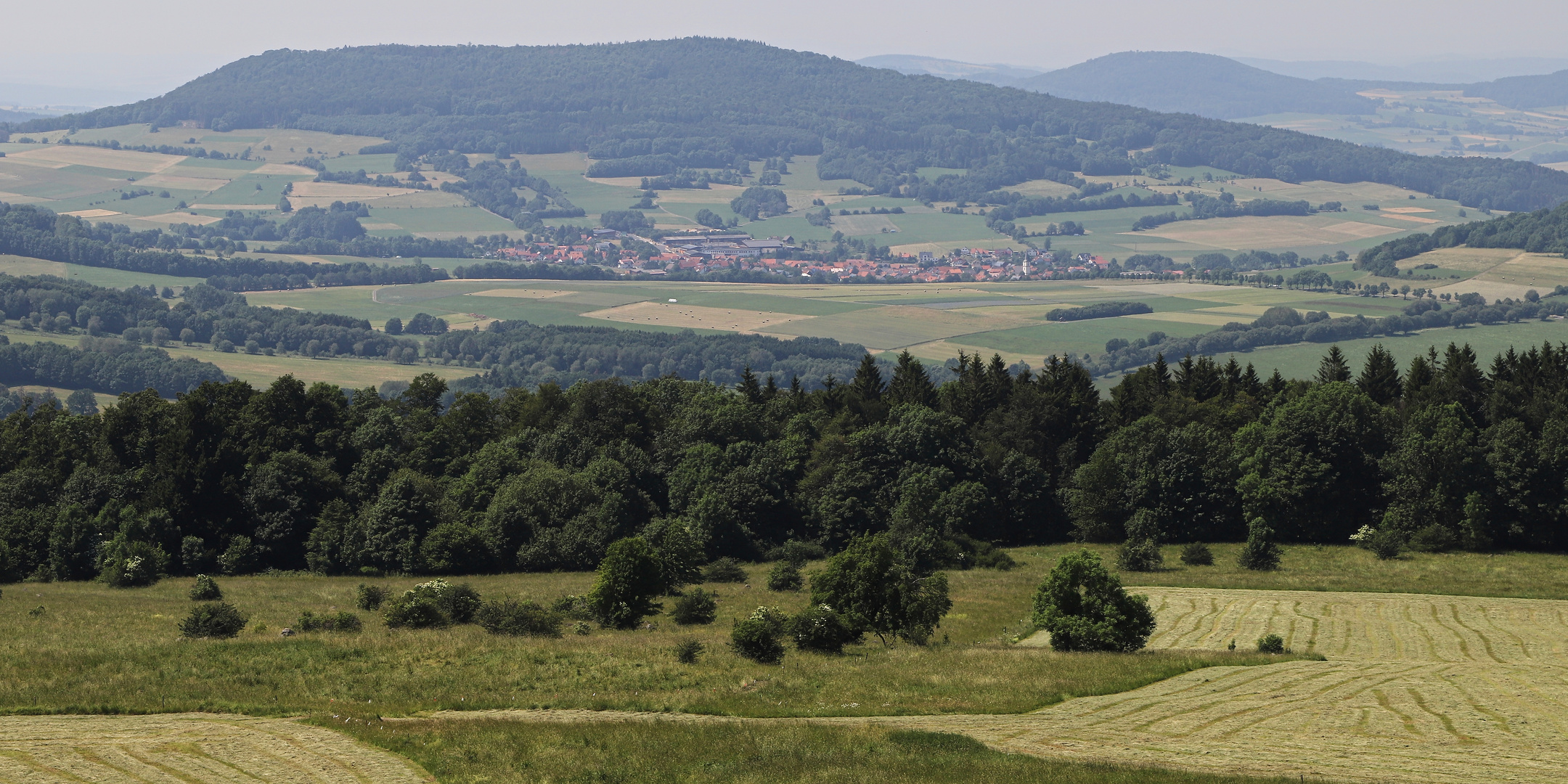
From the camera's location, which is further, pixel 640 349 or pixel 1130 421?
pixel 640 349

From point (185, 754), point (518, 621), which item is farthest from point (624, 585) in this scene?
point (185, 754)

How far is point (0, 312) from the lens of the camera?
188000 mm

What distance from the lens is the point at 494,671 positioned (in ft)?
126

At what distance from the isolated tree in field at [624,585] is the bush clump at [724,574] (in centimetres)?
1718

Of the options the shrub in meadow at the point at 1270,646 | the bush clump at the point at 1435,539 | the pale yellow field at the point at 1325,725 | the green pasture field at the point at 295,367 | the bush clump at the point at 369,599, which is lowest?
the green pasture field at the point at 295,367

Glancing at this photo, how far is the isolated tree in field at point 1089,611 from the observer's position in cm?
4369

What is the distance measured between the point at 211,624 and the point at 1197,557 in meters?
50.6

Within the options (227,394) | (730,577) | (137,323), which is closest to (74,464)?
(227,394)

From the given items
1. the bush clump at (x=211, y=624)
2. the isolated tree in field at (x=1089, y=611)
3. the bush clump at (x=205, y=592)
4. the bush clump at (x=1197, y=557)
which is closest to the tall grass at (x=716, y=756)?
the isolated tree in field at (x=1089, y=611)

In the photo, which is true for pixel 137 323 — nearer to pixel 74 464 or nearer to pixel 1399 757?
pixel 74 464

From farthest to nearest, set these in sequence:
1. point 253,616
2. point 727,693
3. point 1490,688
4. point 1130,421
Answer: point 1130,421
point 253,616
point 727,693
point 1490,688

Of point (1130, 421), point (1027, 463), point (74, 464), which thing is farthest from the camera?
point (1130, 421)

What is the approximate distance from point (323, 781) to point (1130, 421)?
74063mm

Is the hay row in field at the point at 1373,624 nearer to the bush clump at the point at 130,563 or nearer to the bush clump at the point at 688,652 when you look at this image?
the bush clump at the point at 688,652
